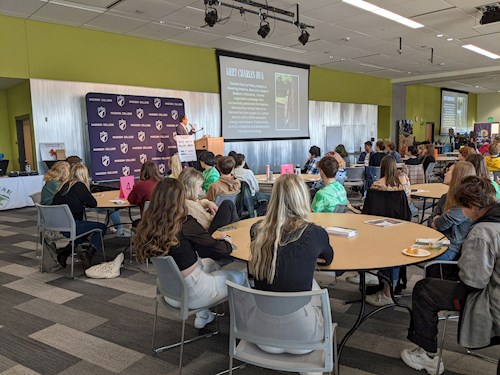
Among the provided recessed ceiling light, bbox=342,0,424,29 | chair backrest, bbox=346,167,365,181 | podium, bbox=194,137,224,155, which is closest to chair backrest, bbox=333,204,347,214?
chair backrest, bbox=346,167,365,181

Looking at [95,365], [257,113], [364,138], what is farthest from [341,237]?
[364,138]

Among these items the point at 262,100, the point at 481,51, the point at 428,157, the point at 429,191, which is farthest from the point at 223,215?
the point at 481,51

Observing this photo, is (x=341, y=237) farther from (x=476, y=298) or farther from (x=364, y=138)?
(x=364, y=138)

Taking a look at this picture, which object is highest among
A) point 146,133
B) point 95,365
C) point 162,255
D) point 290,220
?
point 146,133

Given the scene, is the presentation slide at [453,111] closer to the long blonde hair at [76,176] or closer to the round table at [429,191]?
the round table at [429,191]

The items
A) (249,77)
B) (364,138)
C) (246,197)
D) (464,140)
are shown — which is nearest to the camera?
(246,197)

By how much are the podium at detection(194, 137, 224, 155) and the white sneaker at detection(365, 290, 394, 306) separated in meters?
6.72

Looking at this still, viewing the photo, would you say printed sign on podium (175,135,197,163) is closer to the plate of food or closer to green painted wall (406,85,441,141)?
the plate of food

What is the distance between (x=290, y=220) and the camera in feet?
6.56

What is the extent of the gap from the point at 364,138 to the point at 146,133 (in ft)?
32.3

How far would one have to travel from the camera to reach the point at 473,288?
1.98 m

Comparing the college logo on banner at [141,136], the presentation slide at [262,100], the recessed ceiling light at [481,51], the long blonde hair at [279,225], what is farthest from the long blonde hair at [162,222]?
the recessed ceiling light at [481,51]

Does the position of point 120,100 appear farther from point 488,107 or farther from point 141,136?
point 488,107

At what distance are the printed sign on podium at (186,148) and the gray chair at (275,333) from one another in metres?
Answer: 7.44
